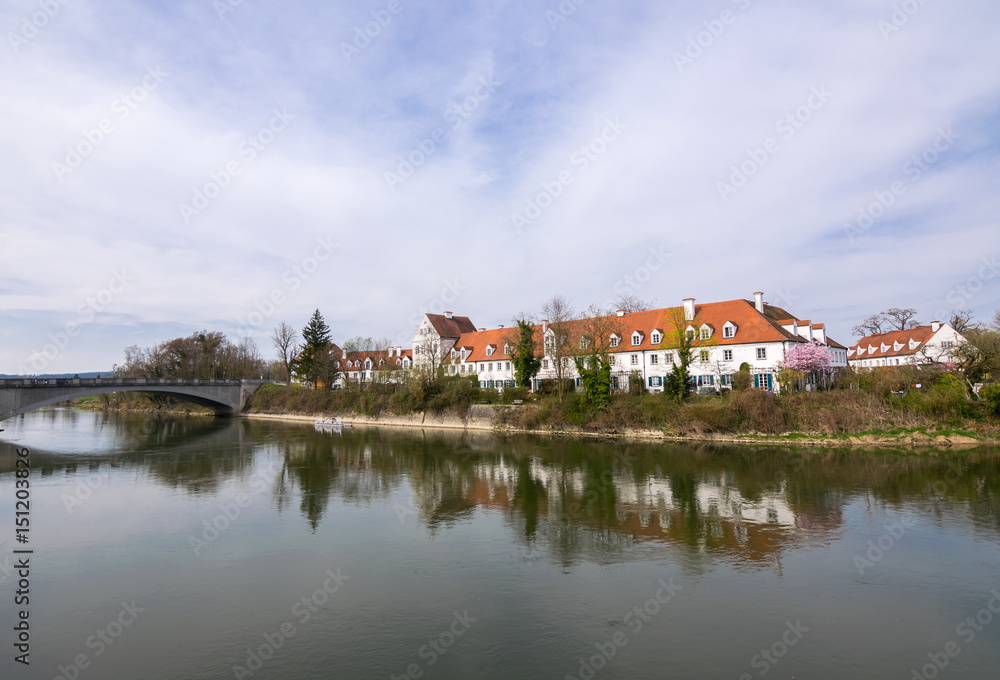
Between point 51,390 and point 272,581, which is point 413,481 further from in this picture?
point 51,390

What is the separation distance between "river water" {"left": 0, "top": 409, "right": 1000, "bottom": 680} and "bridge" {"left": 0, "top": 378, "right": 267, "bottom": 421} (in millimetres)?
23941

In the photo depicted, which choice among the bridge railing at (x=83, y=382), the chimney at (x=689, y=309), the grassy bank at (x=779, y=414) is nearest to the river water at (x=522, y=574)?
the grassy bank at (x=779, y=414)

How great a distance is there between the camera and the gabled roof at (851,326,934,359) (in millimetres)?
61906

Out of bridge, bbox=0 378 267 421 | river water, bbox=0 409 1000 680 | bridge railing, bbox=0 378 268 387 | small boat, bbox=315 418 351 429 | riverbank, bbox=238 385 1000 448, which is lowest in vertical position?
river water, bbox=0 409 1000 680

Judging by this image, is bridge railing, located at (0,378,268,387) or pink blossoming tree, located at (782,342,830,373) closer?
pink blossoming tree, located at (782,342,830,373)

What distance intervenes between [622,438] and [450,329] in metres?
33.8

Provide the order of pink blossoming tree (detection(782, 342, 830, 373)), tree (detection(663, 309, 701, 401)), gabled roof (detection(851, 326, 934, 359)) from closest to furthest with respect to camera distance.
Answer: tree (detection(663, 309, 701, 401)) < pink blossoming tree (detection(782, 342, 830, 373)) < gabled roof (detection(851, 326, 934, 359))

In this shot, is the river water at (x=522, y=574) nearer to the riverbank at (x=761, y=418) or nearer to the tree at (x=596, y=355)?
the riverbank at (x=761, y=418)

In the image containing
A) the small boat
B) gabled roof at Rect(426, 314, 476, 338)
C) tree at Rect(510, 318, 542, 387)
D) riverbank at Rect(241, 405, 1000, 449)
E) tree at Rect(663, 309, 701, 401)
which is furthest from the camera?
gabled roof at Rect(426, 314, 476, 338)

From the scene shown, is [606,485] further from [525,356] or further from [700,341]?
[525,356]

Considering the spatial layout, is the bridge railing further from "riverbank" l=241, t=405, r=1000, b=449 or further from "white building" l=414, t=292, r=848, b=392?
"white building" l=414, t=292, r=848, b=392

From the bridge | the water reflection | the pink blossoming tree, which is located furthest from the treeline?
the pink blossoming tree

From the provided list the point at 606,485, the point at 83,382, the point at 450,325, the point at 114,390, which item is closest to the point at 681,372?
the point at 606,485

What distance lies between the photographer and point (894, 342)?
6506 centimetres
